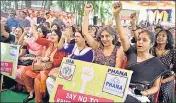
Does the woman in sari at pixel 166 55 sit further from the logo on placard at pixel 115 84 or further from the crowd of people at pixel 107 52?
the logo on placard at pixel 115 84

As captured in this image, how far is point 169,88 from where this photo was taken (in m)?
3.65

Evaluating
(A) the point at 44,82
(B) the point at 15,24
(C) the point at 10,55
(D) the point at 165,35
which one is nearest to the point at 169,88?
(D) the point at 165,35

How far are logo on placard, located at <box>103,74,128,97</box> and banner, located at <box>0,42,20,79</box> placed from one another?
7.14ft

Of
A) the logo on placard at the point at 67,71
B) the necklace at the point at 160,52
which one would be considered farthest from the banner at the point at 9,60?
the necklace at the point at 160,52

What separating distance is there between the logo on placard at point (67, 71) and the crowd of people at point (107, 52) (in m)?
0.51

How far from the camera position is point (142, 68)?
279cm

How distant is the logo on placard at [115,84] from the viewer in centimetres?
252

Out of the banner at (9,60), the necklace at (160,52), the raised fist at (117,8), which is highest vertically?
the raised fist at (117,8)

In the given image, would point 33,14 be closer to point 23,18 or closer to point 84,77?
point 23,18

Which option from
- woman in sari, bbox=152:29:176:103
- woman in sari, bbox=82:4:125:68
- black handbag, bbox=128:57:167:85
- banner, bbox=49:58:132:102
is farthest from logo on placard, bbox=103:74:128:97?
woman in sari, bbox=152:29:176:103

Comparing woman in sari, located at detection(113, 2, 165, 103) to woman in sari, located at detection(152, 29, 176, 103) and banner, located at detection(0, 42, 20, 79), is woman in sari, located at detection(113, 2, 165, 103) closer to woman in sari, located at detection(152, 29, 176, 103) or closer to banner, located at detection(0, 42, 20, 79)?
woman in sari, located at detection(152, 29, 176, 103)

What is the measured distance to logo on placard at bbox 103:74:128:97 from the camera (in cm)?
252

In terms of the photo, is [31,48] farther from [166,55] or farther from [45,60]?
[166,55]

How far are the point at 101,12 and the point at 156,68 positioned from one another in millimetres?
9534
